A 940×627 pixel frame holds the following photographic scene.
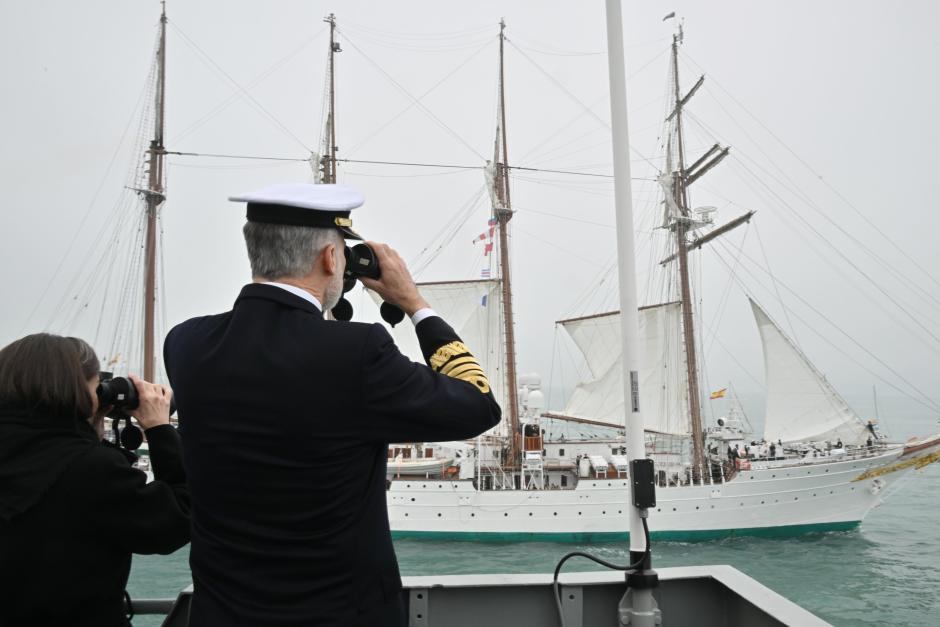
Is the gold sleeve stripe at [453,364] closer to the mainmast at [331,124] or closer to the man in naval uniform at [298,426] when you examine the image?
the man in naval uniform at [298,426]

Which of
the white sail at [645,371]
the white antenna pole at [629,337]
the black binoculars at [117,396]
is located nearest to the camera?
the black binoculars at [117,396]

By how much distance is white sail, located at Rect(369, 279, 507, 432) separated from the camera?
93.3 ft

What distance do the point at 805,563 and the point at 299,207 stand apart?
2270cm

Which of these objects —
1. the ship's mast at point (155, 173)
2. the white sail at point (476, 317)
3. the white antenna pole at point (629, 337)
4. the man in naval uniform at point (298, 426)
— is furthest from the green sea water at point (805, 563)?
the man in naval uniform at point (298, 426)

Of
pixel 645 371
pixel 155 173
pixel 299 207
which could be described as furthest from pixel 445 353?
pixel 645 371

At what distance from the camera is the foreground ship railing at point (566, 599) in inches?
99.9

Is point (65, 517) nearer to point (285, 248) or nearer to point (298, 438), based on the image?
point (298, 438)

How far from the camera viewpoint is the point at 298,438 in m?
1.18

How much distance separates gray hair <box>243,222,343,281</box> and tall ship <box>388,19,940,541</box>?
21.5 metres

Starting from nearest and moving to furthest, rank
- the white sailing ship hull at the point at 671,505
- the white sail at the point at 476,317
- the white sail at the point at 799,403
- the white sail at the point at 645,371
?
the white sailing ship hull at the point at 671,505 < the white sail at the point at 799,403 < the white sail at the point at 645,371 < the white sail at the point at 476,317

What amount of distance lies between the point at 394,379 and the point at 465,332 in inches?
1145

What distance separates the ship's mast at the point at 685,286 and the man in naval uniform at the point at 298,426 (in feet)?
79.2

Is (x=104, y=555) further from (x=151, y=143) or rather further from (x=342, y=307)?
(x=151, y=143)

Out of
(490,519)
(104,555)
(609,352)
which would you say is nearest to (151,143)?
(490,519)
